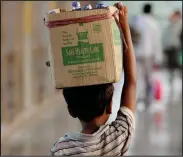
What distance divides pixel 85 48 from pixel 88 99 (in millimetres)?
178

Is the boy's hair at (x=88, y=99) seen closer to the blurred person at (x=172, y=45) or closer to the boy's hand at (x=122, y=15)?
the boy's hand at (x=122, y=15)

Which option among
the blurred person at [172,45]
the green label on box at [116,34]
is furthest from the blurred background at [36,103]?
the green label on box at [116,34]

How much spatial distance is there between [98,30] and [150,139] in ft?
18.4

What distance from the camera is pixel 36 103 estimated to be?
1021 centimetres

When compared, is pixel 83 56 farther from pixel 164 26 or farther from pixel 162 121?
pixel 164 26

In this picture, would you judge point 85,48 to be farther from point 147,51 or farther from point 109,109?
point 147,51

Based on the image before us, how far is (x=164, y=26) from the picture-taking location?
10.6 m

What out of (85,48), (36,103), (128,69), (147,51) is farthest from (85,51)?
(36,103)

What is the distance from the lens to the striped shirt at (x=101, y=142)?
1.96 meters

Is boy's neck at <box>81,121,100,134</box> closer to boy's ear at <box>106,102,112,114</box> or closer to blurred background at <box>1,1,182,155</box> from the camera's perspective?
boy's ear at <box>106,102,112,114</box>

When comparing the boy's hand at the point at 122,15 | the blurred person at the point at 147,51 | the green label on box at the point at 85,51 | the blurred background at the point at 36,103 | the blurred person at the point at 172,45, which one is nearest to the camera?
the green label on box at the point at 85,51

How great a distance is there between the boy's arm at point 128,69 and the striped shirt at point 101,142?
101mm

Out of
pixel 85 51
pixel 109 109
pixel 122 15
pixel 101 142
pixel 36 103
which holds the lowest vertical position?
pixel 36 103

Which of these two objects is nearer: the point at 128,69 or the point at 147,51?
the point at 128,69
